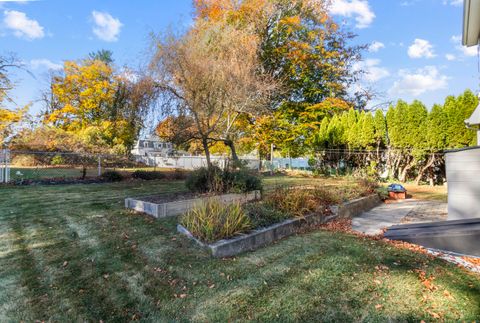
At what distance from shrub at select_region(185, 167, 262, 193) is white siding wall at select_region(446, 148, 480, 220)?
4.05m

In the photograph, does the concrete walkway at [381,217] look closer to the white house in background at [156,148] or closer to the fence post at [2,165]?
the white house in background at [156,148]

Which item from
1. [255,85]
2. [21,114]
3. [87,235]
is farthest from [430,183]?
[21,114]

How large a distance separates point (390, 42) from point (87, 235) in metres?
16.5

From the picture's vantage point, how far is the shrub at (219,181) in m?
6.16

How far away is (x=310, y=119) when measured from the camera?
1705 cm

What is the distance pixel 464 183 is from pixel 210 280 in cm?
476

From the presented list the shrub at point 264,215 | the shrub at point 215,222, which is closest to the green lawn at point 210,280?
the shrub at point 215,222

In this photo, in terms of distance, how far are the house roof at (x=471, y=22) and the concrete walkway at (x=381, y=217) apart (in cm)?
450

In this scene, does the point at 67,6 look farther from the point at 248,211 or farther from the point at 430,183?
the point at 430,183

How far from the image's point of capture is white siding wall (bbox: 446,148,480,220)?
4465 millimetres

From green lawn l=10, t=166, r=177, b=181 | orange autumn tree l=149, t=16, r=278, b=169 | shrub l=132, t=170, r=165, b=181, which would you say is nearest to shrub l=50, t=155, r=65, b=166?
green lawn l=10, t=166, r=177, b=181

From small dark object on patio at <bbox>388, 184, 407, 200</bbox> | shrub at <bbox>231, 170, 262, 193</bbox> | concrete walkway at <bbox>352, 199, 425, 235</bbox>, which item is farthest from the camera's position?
small dark object on patio at <bbox>388, 184, 407, 200</bbox>

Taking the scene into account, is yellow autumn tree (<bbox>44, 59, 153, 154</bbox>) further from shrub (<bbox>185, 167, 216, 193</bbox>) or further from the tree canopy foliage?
the tree canopy foliage

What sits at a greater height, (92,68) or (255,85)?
(92,68)
